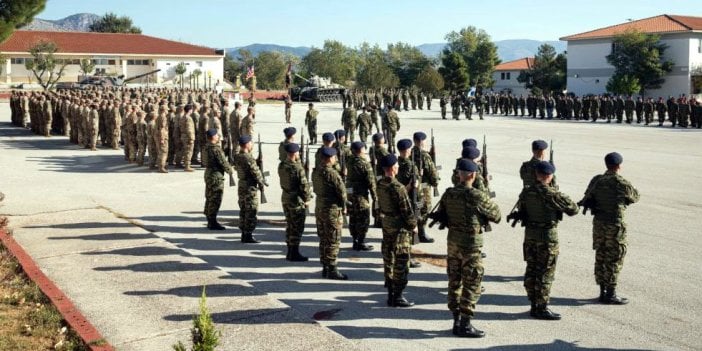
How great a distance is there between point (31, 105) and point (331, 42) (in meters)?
93.0

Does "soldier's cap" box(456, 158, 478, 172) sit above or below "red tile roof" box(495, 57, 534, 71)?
below

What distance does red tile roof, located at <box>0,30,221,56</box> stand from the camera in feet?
219

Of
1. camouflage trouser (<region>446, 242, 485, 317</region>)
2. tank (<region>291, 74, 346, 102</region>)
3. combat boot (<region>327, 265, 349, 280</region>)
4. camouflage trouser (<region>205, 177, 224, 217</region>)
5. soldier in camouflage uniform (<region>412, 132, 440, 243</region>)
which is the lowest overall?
combat boot (<region>327, 265, 349, 280</region>)

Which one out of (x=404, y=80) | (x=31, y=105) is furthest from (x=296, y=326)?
(x=404, y=80)

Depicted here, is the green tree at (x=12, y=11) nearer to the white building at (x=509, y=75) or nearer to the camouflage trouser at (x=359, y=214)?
the camouflage trouser at (x=359, y=214)

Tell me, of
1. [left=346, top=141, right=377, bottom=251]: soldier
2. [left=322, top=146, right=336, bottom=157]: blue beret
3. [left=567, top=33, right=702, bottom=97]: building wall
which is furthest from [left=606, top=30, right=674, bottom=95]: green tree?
[left=322, top=146, right=336, bottom=157]: blue beret

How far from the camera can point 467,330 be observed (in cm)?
675

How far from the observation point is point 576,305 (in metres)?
7.71

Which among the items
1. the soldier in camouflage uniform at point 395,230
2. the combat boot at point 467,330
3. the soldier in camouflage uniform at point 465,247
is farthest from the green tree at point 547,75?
the combat boot at point 467,330

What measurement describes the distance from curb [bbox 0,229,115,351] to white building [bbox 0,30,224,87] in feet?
184

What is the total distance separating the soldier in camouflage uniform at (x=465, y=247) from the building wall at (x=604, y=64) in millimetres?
56515

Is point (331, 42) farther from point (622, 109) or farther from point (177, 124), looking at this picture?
point (177, 124)

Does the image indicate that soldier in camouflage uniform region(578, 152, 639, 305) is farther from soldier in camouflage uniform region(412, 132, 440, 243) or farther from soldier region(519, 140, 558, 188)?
soldier in camouflage uniform region(412, 132, 440, 243)

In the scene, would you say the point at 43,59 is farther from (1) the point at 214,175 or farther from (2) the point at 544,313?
(2) the point at 544,313
